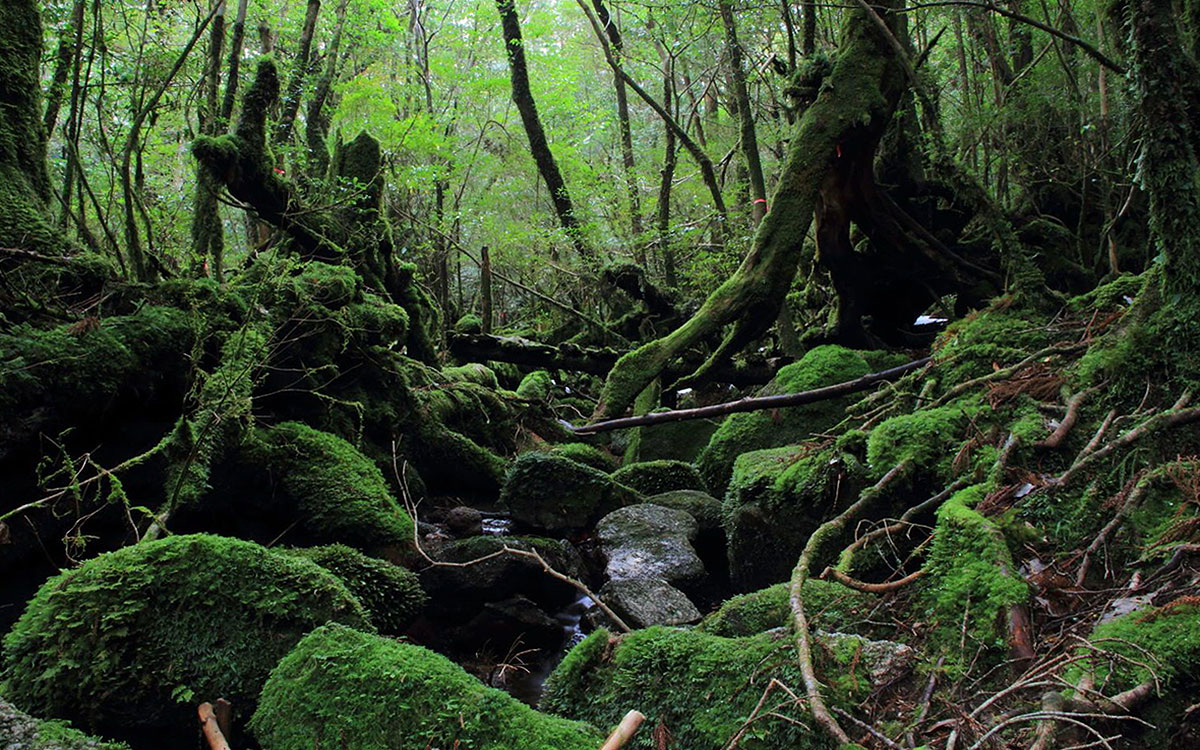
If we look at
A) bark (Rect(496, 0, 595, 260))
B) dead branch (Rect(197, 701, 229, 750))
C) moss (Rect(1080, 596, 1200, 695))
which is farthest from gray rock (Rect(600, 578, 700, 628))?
bark (Rect(496, 0, 595, 260))

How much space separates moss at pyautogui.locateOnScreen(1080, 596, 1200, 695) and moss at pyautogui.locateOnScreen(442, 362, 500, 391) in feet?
23.3

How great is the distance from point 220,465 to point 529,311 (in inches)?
516

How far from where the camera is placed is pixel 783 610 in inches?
130

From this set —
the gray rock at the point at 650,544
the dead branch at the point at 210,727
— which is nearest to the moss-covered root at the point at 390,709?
the dead branch at the point at 210,727

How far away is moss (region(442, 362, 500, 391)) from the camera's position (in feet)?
28.5

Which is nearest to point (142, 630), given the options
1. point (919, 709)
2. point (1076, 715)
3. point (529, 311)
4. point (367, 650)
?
point (367, 650)

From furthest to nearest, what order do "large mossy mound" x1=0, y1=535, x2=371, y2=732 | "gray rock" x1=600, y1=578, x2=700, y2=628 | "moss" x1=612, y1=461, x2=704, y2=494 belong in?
"moss" x1=612, y1=461, x2=704, y2=494
"gray rock" x1=600, y1=578, x2=700, y2=628
"large mossy mound" x1=0, y1=535, x2=371, y2=732

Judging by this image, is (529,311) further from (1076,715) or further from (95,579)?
(1076,715)

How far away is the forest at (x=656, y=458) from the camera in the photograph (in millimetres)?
2412

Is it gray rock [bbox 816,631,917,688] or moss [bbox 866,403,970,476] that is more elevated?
moss [bbox 866,403,970,476]

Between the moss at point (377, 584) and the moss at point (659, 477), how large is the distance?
290 cm

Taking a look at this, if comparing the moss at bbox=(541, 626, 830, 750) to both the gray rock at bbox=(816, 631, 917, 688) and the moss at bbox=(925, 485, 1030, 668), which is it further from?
the moss at bbox=(925, 485, 1030, 668)

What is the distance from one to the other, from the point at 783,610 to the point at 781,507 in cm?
127

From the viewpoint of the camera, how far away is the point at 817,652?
252 cm
